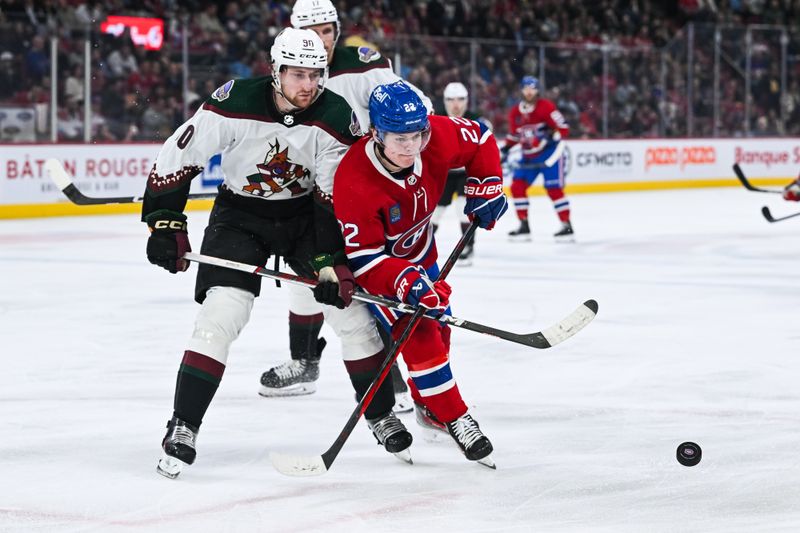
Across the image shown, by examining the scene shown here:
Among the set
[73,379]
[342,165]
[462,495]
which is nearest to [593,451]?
[462,495]

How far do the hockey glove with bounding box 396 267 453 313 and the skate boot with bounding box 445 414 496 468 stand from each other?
0.27 metres

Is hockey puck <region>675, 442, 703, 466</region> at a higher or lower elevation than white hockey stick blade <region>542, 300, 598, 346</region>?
lower

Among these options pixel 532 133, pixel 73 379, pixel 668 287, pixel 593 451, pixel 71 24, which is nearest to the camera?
pixel 593 451

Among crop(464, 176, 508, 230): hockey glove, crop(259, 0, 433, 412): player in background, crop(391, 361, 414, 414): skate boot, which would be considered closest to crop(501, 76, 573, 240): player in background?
crop(259, 0, 433, 412): player in background

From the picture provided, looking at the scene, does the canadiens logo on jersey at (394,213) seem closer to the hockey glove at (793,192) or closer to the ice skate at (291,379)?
the ice skate at (291,379)

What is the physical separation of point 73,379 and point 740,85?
1195 centimetres

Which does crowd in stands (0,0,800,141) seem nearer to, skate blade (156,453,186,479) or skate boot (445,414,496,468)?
skate boot (445,414,496,468)

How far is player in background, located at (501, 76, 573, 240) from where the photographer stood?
9117 mm

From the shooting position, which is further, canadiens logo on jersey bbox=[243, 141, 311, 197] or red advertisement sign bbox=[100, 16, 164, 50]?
red advertisement sign bbox=[100, 16, 164, 50]

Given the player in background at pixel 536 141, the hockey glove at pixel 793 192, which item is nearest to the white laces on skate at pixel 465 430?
the hockey glove at pixel 793 192

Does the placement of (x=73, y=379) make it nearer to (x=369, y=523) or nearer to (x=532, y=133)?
(x=369, y=523)

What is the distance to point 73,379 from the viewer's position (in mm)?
4016

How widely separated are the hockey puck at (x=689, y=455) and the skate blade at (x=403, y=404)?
0.91 m

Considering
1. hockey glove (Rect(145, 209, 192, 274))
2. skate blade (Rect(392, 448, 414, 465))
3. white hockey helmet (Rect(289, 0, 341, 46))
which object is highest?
white hockey helmet (Rect(289, 0, 341, 46))
